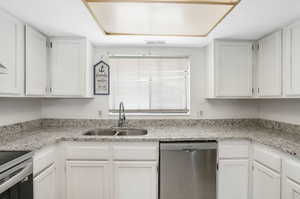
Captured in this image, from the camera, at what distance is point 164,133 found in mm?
2246

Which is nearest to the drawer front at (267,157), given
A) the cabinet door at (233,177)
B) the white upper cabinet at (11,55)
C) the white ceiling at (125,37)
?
the cabinet door at (233,177)

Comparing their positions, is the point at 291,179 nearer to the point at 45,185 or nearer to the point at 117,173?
the point at 117,173

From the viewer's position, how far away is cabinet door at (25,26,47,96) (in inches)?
78.2

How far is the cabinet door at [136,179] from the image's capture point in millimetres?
2027

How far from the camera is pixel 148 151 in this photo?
6.66 ft

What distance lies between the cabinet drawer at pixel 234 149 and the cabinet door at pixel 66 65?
1824 millimetres

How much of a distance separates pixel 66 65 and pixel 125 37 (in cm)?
82

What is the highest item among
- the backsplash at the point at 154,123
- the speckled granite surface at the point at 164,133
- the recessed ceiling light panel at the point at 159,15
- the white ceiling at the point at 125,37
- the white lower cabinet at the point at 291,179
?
the white ceiling at the point at 125,37

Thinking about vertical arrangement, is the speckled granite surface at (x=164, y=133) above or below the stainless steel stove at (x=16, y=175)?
above

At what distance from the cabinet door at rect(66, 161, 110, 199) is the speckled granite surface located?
0.28 metres

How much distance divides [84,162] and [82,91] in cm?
88

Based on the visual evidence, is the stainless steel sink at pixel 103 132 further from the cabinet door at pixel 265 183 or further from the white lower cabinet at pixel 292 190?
the white lower cabinet at pixel 292 190

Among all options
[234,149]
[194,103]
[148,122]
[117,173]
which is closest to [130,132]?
[148,122]

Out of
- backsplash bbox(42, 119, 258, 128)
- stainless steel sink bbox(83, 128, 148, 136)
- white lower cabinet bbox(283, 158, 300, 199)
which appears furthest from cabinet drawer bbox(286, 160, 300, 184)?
stainless steel sink bbox(83, 128, 148, 136)
